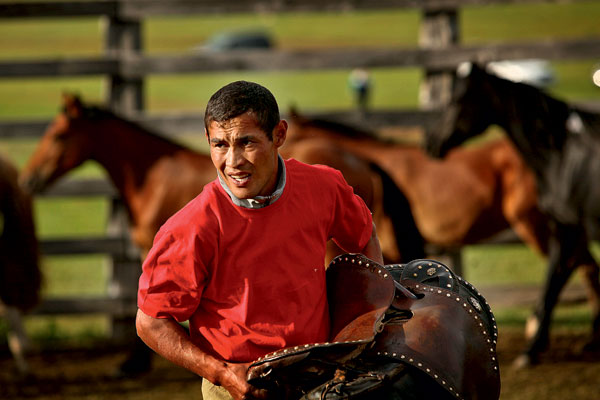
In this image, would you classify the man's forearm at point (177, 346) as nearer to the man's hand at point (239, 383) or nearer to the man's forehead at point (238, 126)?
the man's hand at point (239, 383)

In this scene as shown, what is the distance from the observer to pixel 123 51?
6.68 m

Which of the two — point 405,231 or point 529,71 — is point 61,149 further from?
point 529,71

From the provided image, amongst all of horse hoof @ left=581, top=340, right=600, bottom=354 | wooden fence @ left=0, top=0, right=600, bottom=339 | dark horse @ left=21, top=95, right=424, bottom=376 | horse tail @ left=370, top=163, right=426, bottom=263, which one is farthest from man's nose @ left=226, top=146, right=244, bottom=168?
horse hoof @ left=581, top=340, right=600, bottom=354

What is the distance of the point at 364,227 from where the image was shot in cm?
239

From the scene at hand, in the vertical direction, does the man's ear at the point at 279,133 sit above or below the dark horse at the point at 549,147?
above

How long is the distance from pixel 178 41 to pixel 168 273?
45758 millimetres

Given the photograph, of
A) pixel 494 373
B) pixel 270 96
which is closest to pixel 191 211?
pixel 270 96

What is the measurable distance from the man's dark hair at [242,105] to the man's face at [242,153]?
0.04ft

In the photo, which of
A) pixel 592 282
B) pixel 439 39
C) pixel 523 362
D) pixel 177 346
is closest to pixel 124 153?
pixel 439 39

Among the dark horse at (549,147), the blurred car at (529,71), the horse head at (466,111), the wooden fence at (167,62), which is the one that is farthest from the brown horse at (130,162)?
the blurred car at (529,71)

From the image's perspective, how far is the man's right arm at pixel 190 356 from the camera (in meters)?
1.97

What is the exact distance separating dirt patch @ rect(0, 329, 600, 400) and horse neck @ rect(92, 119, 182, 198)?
4.22 feet

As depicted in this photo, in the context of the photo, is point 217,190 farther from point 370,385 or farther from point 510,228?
point 510,228

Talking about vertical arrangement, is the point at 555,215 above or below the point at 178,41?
above
